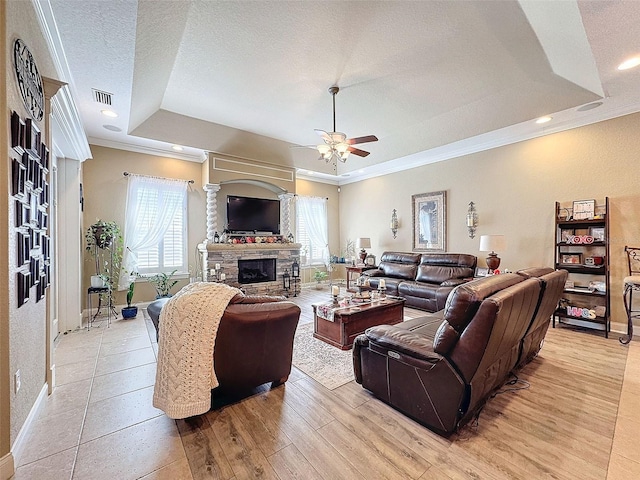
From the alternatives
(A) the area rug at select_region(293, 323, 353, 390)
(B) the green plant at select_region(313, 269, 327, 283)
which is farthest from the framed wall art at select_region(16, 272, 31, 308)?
(B) the green plant at select_region(313, 269, 327, 283)

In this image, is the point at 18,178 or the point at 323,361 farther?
the point at 323,361

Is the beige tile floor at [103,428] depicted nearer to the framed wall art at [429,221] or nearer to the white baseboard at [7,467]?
the white baseboard at [7,467]

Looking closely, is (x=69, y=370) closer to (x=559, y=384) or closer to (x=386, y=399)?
(x=386, y=399)

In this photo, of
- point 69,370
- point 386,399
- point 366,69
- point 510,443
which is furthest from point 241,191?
point 510,443

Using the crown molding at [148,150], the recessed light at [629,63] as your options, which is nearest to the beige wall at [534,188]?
the recessed light at [629,63]

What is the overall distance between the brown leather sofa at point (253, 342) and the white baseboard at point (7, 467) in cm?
99

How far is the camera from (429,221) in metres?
6.41

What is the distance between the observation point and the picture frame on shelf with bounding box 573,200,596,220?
4184 millimetres

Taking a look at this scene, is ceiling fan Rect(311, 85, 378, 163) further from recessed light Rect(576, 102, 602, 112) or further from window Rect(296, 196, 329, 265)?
window Rect(296, 196, 329, 265)

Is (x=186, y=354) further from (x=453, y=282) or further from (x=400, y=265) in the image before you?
(x=400, y=265)

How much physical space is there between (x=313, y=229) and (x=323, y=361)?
5.25 metres

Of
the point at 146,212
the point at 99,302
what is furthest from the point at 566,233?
the point at 99,302

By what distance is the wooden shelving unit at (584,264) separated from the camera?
397 cm

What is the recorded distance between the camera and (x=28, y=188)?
1.99 m
